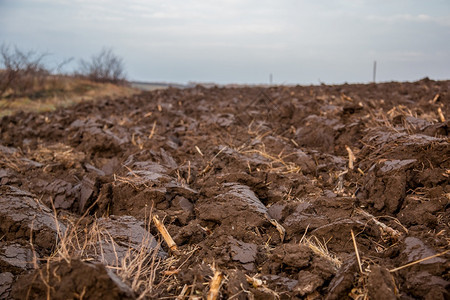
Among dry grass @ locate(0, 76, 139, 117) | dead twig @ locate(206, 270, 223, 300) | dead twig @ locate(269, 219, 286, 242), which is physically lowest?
dead twig @ locate(206, 270, 223, 300)

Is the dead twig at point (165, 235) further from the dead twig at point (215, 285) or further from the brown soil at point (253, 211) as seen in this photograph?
the dead twig at point (215, 285)

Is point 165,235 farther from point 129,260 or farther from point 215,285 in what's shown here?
point 215,285

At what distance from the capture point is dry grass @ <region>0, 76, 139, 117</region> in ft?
54.0

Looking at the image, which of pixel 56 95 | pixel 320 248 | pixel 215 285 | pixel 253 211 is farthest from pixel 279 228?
pixel 56 95

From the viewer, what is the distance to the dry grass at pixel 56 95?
16.5 metres

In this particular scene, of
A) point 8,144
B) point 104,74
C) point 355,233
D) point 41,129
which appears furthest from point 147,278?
point 104,74

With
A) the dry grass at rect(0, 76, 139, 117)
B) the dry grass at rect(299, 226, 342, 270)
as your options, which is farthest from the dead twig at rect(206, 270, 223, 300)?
the dry grass at rect(0, 76, 139, 117)

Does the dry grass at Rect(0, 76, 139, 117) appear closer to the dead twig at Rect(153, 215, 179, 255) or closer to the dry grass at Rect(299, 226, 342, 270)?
the dead twig at Rect(153, 215, 179, 255)

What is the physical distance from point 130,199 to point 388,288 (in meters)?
2.74

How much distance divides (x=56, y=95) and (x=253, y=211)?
1976 cm

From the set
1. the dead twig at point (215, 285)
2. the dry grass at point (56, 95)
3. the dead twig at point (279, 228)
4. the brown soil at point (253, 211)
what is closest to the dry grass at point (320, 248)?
the brown soil at point (253, 211)

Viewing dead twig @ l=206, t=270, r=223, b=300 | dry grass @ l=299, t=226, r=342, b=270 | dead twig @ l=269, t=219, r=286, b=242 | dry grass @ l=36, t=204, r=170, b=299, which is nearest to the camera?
dry grass @ l=36, t=204, r=170, b=299

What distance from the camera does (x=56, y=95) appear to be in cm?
2150

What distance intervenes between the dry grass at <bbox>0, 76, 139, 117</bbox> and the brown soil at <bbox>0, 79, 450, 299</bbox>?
9.60 meters
